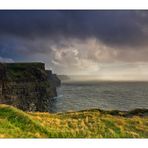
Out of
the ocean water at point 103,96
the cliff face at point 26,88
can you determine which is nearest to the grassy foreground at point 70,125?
the ocean water at point 103,96

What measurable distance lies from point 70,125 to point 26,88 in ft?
12.8

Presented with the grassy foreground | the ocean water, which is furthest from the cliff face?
the grassy foreground

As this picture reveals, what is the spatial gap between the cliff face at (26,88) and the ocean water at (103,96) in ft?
2.41

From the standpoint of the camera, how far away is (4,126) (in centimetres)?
1228

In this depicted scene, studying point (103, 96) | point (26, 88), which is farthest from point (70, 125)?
point (26, 88)

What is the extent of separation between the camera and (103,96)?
15.5m

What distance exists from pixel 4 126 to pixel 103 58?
4997 mm

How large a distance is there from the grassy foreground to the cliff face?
5.54ft

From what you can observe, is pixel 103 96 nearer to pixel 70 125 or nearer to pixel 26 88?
pixel 70 125

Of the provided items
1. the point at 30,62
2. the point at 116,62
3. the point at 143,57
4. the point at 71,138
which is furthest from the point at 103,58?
the point at 71,138

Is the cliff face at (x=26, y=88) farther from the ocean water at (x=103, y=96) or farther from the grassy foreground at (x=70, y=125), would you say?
the grassy foreground at (x=70, y=125)

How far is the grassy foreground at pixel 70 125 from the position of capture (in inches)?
481
